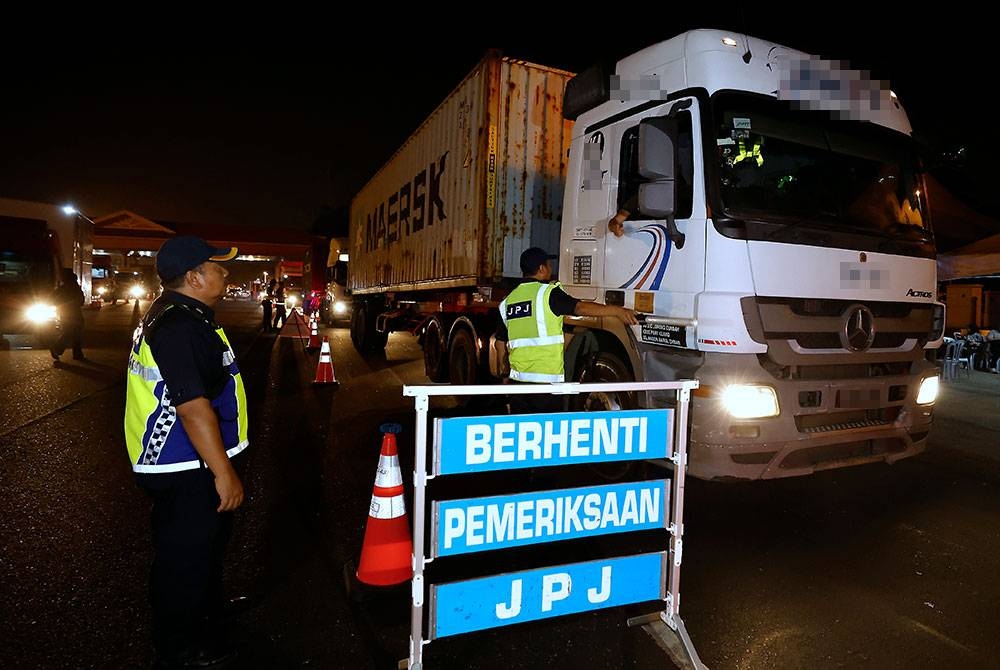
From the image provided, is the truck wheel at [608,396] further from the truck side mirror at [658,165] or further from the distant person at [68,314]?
the distant person at [68,314]

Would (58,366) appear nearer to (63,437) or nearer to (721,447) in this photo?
(63,437)

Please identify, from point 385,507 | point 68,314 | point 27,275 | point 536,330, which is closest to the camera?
point 385,507

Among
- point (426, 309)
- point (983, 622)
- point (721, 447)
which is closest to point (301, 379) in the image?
point (426, 309)

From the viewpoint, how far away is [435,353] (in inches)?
338

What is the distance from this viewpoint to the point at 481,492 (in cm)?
474

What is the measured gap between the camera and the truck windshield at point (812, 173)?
12.8 ft

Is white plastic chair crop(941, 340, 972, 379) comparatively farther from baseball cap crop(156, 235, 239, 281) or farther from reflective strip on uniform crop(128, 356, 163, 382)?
reflective strip on uniform crop(128, 356, 163, 382)

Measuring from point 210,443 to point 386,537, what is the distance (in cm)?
110

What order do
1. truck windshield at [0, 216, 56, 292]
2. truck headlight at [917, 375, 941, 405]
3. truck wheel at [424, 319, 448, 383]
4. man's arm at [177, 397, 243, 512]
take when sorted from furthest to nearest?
truck windshield at [0, 216, 56, 292], truck wheel at [424, 319, 448, 383], truck headlight at [917, 375, 941, 405], man's arm at [177, 397, 243, 512]

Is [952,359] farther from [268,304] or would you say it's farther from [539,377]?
[268,304]

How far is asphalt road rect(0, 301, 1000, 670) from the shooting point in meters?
2.76

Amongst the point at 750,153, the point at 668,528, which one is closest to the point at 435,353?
the point at 750,153

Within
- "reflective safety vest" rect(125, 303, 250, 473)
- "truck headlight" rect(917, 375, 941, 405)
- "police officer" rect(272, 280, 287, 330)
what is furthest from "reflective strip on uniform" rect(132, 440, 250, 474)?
"police officer" rect(272, 280, 287, 330)

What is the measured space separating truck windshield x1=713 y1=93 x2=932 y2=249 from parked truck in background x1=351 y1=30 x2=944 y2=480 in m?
0.01
